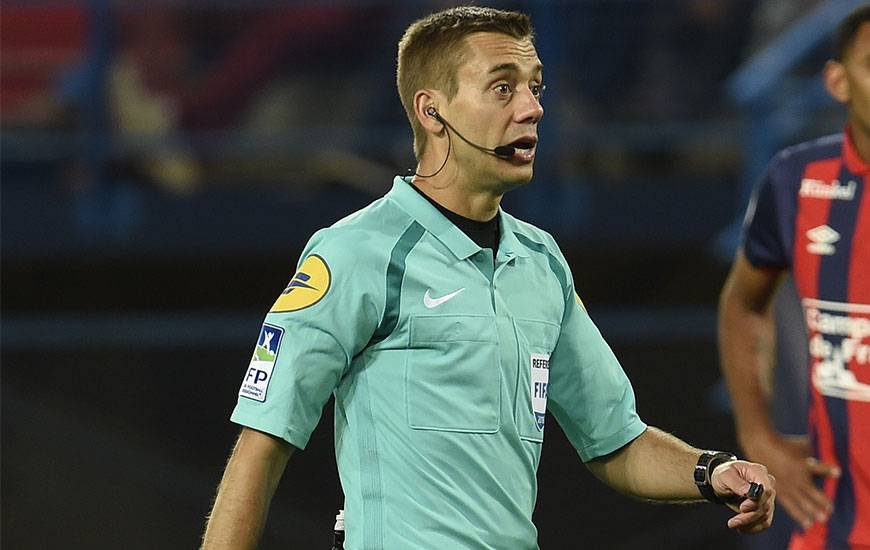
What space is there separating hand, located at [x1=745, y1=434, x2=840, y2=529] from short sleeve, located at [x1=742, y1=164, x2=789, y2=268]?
45 centimetres

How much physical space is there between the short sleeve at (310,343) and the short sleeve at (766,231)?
154 cm

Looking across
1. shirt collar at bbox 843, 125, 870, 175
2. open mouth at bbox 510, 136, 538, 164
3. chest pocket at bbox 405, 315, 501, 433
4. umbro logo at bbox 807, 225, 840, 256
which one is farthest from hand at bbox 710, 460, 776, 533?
shirt collar at bbox 843, 125, 870, 175

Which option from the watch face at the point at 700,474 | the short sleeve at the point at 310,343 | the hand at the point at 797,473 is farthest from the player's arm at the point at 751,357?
the short sleeve at the point at 310,343

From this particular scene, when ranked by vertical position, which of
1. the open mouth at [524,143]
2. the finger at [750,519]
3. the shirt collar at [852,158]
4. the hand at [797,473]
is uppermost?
the shirt collar at [852,158]

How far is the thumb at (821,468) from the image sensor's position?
357cm

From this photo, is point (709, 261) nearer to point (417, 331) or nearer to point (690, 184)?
point (690, 184)

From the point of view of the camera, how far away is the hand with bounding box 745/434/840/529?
3.59 m

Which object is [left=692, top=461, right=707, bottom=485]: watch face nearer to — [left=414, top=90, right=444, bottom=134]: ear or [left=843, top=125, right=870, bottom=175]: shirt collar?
[left=414, top=90, right=444, bottom=134]: ear

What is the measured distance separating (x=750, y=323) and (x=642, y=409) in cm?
235

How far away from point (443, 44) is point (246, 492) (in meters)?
0.84

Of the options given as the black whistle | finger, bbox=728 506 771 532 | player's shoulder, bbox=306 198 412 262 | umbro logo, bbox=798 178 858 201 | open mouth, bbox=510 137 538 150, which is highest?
open mouth, bbox=510 137 538 150

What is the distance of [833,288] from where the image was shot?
11.7 feet

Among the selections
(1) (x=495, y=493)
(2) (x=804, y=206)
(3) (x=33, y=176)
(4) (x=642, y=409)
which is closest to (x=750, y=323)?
(2) (x=804, y=206)

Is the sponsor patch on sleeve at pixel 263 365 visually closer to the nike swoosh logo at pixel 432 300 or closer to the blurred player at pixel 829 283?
the nike swoosh logo at pixel 432 300
